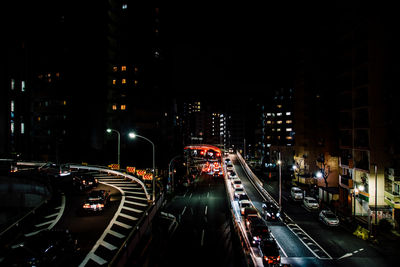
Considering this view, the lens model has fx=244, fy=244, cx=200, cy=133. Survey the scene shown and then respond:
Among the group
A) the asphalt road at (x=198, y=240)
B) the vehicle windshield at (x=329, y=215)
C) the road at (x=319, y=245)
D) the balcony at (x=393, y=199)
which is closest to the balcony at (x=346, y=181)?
the balcony at (x=393, y=199)

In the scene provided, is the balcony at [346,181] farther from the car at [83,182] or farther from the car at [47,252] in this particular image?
the car at [83,182]

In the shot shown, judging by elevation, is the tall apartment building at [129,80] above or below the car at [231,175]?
above

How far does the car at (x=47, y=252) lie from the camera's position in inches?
503

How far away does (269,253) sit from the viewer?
1692 cm

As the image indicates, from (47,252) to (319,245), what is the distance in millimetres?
20374

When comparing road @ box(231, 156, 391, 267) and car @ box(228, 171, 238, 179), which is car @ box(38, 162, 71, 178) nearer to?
road @ box(231, 156, 391, 267)

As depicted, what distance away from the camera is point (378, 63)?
89.2ft

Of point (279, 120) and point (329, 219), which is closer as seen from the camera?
point (329, 219)

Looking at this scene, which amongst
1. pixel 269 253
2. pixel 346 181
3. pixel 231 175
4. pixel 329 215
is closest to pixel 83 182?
pixel 269 253

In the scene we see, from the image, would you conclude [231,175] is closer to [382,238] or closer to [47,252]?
A: [382,238]

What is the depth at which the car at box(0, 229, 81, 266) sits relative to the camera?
1277cm

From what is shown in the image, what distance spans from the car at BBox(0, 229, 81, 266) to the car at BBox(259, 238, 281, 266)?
11.9 metres

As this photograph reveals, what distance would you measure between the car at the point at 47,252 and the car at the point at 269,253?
1191cm

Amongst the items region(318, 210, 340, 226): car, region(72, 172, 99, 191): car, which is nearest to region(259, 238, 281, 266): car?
region(318, 210, 340, 226): car
